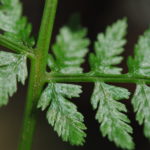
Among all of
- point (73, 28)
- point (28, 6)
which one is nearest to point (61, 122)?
point (73, 28)

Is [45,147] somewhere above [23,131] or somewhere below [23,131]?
below

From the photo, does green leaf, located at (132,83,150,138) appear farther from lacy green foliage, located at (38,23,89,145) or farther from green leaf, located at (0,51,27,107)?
green leaf, located at (0,51,27,107)

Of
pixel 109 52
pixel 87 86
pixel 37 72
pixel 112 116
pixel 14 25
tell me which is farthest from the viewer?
pixel 87 86

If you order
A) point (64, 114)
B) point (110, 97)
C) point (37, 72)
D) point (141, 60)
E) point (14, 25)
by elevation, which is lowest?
point (64, 114)

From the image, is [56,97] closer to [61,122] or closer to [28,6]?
[61,122]

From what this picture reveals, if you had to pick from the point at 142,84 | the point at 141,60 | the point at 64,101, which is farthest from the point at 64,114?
the point at 141,60

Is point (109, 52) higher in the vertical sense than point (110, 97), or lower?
higher

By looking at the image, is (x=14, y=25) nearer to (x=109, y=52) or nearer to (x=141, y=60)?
(x=109, y=52)
